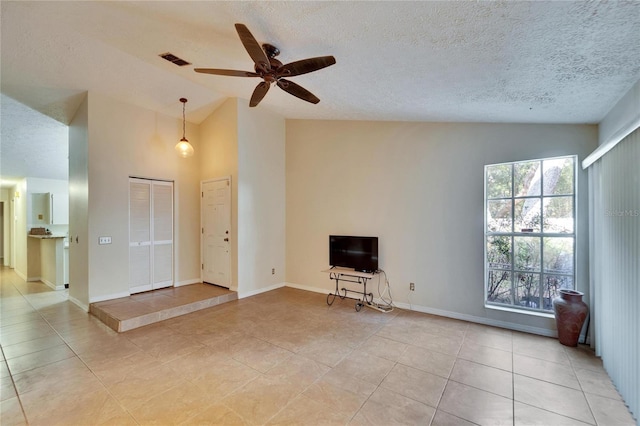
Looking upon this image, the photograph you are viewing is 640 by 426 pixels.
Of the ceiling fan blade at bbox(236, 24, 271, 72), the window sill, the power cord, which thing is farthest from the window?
the ceiling fan blade at bbox(236, 24, 271, 72)

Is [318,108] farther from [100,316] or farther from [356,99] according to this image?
[100,316]

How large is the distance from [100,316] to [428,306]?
15.7 ft

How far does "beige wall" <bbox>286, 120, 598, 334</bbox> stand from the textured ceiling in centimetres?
32

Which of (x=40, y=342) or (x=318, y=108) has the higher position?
(x=318, y=108)

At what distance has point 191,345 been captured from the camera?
321 cm

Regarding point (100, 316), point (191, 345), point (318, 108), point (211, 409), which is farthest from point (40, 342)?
point (318, 108)

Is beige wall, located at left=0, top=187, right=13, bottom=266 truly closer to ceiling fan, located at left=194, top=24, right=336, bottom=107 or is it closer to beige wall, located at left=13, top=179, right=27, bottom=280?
beige wall, located at left=13, top=179, right=27, bottom=280

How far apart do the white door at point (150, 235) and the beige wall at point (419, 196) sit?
2517 millimetres

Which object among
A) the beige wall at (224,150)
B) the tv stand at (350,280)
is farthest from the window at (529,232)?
the beige wall at (224,150)

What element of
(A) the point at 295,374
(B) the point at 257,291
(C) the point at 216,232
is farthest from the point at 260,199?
(A) the point at 295,374

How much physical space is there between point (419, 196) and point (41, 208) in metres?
9.27

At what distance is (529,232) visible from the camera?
144 inches

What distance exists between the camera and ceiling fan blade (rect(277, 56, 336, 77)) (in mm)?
2326

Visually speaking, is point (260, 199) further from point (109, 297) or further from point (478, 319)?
point (478, 319)
